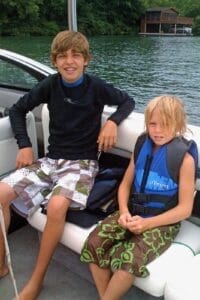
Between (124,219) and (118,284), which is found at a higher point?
(124,219)

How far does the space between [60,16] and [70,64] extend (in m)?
35.2

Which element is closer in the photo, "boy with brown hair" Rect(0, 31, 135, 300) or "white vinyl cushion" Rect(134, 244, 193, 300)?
"white vinyl cushion" Rect(134, 244, 193, 300)

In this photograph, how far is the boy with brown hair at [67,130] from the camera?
2041 mm

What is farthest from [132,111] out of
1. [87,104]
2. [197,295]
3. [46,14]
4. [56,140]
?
[46,14]

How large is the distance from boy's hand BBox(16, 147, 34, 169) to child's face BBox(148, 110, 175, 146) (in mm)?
693

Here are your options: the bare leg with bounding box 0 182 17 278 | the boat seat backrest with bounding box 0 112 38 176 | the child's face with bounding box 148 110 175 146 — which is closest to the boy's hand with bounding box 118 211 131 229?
the child's face with bounding box 148 110 175 146

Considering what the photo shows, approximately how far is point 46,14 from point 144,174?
122ft

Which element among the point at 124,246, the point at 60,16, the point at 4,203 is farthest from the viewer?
the point at 60,16

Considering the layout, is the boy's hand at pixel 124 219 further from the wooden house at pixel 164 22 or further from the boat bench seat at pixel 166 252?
the wooden house at pixel 164 22

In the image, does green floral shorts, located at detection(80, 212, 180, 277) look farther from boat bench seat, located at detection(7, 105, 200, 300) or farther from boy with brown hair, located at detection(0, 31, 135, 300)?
boy with brown hair, located at detection(0, 31, 135, 300)

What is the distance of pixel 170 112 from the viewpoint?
1742mm

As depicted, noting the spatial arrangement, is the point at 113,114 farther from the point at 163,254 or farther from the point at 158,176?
the point at 163,254

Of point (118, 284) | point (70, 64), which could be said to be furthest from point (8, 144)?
point (118, 284)

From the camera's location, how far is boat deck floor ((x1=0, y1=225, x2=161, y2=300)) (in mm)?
1975
